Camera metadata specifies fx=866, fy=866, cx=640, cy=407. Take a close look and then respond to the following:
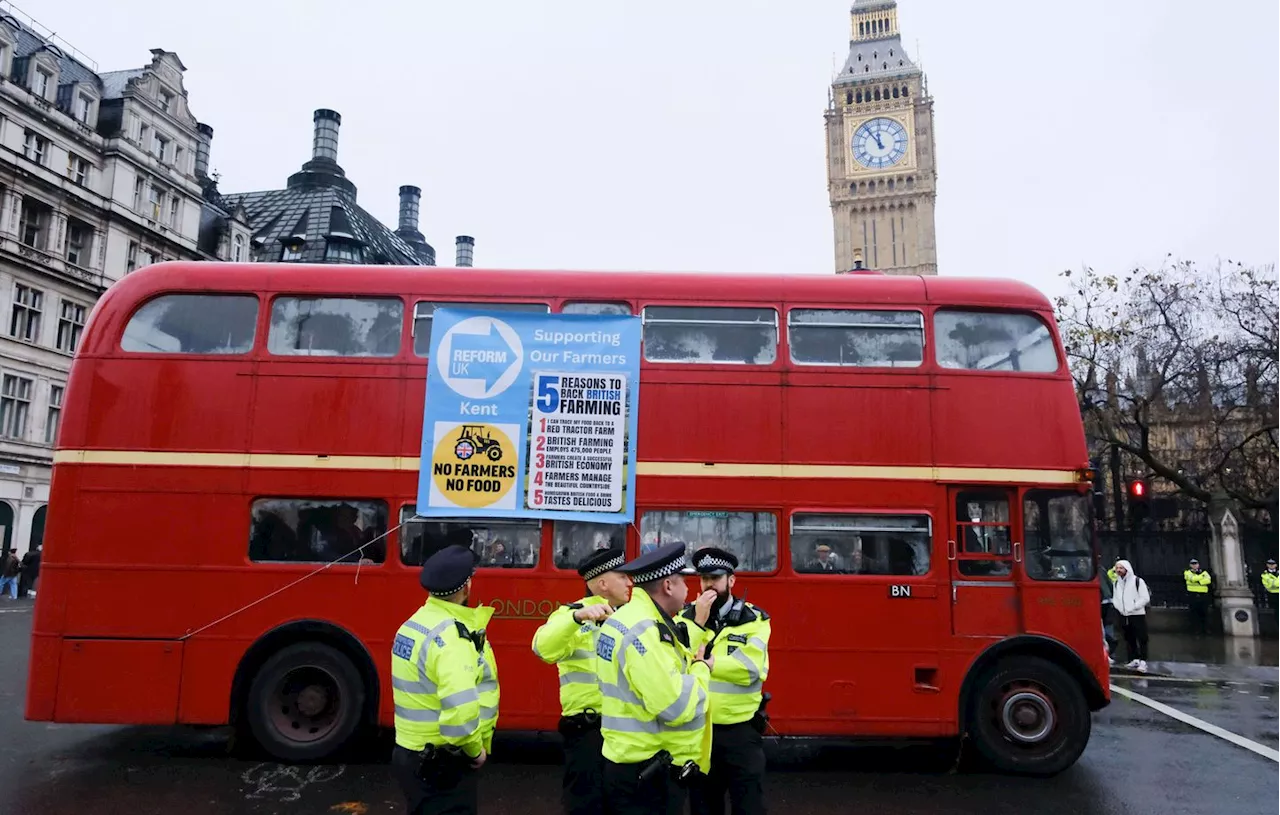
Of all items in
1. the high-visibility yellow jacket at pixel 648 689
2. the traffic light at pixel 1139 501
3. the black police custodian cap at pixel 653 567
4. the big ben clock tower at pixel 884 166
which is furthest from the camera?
the big ben clock tower at pixel 884 166

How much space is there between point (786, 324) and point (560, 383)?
2126 millimetres

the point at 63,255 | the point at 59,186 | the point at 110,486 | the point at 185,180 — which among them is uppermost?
the point at 185,180

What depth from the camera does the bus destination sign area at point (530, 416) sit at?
300 inches

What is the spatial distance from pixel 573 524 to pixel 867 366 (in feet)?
9.84

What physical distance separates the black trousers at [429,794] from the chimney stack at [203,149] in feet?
141

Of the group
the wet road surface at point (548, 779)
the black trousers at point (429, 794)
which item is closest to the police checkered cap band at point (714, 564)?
the black trousers at point (429, 794)

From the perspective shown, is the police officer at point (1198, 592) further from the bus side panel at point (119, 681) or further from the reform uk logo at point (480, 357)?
the bus side panel at point (119, 681)

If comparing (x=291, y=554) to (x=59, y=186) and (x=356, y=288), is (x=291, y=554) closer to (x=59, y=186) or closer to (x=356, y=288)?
(x=356, y=288)

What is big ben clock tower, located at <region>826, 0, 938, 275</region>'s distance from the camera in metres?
89.5

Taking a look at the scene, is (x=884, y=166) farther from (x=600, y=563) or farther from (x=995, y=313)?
(x=600, y=563)

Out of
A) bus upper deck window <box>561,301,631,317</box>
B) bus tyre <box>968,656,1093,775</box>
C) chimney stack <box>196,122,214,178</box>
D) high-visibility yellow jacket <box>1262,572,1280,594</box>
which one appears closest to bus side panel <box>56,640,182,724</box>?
bus upper deck window <box>561,301,631,317</box>

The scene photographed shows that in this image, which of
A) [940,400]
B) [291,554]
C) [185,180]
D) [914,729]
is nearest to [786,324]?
[940,400]

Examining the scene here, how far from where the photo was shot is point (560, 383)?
308 inches

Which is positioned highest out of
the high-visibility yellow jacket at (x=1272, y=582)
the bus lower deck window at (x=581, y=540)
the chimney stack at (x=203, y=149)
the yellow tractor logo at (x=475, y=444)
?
the chimney stack at (x=203, y=149)
